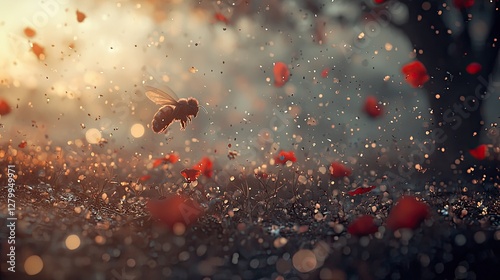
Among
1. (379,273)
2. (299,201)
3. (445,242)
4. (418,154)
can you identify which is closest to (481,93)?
(418,154)

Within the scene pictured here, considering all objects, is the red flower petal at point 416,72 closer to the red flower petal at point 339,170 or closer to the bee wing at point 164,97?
the red flower petal at point 339,170

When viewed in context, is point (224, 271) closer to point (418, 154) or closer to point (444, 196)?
point (444, 196)

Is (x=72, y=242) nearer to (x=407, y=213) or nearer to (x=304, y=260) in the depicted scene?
(x=304, y=260)

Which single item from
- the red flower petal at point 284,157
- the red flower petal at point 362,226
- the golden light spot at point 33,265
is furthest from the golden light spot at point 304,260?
the red flower petal at point 284,157

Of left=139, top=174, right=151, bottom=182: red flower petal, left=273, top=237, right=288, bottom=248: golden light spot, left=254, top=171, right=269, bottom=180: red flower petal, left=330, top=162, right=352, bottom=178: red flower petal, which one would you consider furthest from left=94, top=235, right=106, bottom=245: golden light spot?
left=330, top=162, right=352, bottom=178: red flower petal

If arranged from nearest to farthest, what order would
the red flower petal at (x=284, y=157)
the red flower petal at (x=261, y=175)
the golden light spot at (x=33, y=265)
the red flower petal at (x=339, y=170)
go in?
the golden light spot at (x=33, y=265) → the red flower petal at (x=261, y=175) → the red flower petal at (x=284, y=157) → the red flower petal at (x=339, y=170)

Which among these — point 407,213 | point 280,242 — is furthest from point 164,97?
point 407,213

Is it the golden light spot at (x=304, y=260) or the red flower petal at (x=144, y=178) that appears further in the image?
the red flower petal at (x=144, y=178)

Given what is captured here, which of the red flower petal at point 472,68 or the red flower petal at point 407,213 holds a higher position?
the red flower petal at point 472,68
